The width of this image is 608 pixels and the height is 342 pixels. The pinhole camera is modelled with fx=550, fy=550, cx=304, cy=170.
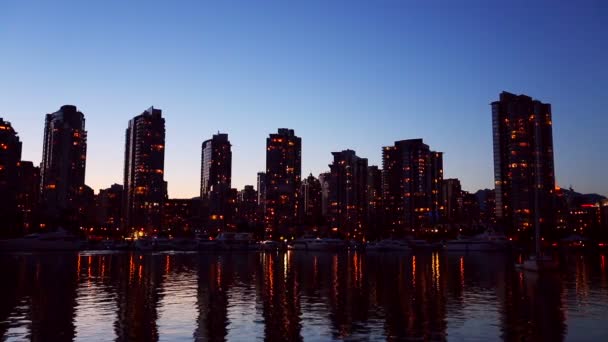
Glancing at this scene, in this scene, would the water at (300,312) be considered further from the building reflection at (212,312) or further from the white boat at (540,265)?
the white boat at (540,265)

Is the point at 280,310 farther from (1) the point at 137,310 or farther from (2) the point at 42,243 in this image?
(2) the point at 42,243

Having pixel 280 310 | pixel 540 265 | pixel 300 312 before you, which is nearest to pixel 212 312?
pixel 280 310

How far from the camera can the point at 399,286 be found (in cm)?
5075

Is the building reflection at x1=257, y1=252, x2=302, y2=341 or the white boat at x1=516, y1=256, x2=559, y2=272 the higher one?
the white boat at x1=516, y1=256, x2=559, y2=272

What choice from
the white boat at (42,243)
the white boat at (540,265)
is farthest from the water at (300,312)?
the white boat at (42,243)

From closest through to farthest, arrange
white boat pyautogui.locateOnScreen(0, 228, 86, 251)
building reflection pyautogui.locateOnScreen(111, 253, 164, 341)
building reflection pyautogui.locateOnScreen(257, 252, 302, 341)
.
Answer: building reflection pyautogui.locateOnScreen(111, 253, 164, 341)
building reflection pyautogui.locateOnScreen(257, 252, 302, 341)
white boat pyautogui.locateOnScreen(0, 228, 86, 251)

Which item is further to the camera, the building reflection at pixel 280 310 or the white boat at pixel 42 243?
the white boat at pixel 42 243

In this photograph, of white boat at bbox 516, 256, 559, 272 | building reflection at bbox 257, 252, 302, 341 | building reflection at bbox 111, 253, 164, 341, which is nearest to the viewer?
building reflection at bbox 111, 253, 164, 341

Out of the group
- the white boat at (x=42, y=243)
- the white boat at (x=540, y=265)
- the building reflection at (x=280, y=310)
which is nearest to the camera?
the building reflection at (x=280, y=310)

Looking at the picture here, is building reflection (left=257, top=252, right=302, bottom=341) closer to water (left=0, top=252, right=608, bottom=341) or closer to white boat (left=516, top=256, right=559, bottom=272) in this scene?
water (left=0, top=252, right=608, bottom=341)

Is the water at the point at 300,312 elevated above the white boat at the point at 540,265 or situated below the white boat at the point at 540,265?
below

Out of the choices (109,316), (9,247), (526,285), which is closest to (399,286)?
(526,285)

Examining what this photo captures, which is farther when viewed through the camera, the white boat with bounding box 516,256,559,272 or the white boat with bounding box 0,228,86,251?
the white boat with bounding box 0,228,86,251

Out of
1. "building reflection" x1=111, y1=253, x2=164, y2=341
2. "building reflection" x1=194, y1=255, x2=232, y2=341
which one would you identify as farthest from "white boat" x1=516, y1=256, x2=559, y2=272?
"building reflection" x1=111, y1=253, x2=164, y2=341
